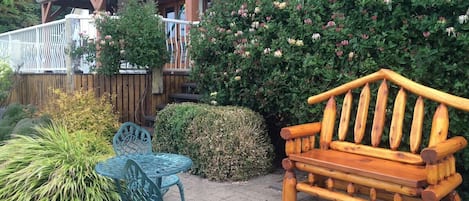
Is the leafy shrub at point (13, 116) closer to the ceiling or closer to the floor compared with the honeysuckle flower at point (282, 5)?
closer to the floor

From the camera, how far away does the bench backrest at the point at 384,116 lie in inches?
107

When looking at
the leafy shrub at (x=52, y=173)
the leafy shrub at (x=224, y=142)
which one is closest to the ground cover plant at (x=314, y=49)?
the leafy shrub at (x=224, y=142)

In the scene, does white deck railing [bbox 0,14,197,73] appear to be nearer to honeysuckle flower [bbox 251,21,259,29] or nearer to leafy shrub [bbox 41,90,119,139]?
leafy shrub [bbox 41,90,119,139]

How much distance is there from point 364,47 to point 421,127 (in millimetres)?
855

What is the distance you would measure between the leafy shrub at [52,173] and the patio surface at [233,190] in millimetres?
788

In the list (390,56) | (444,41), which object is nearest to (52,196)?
(390,56)

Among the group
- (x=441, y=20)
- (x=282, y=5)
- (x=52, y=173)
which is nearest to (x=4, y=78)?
(x=52, y=173)

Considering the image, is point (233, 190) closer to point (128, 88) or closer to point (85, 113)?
point (85, 113)

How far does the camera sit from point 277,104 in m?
4.30

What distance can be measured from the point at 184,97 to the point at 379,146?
3.69m

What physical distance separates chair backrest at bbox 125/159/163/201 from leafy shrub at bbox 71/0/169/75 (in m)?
3.75

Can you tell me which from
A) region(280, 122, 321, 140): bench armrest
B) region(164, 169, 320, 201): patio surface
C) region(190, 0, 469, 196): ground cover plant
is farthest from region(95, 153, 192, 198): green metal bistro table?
region(190, 0, 469, 196): ground cover plant

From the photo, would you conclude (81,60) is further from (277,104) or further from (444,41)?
(444,41)

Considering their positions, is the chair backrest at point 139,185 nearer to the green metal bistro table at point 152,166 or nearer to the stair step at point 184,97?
the green metal bistro table at point 152,166
